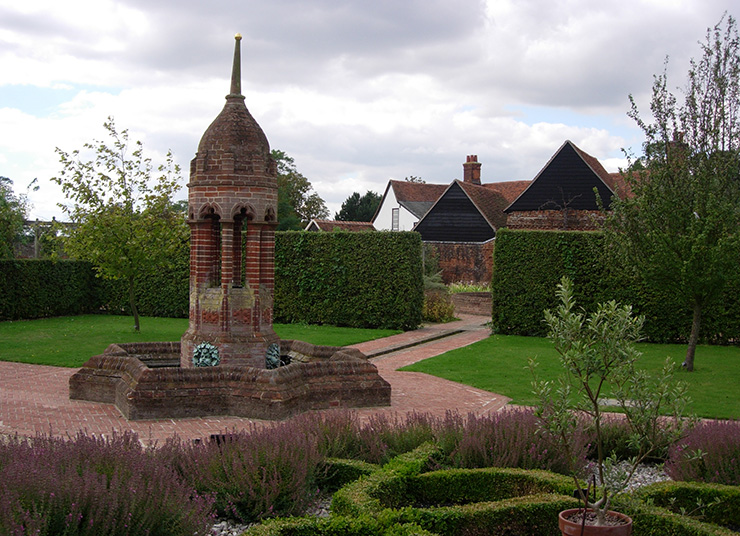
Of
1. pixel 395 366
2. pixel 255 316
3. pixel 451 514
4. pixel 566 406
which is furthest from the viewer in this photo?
pixel 395 366

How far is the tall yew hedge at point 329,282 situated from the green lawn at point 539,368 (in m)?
3.56

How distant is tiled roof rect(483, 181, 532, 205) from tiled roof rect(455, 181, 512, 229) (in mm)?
2027

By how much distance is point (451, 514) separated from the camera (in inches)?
211

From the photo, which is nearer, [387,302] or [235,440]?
[235,440]

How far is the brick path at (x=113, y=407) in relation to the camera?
8875 mm

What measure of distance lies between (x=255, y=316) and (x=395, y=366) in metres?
4.97

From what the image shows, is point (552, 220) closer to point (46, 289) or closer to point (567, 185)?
Result: point (567, 185)

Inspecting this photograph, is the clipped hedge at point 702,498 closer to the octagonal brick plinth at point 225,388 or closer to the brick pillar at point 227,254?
the octagonal brick plinth at point 225,388

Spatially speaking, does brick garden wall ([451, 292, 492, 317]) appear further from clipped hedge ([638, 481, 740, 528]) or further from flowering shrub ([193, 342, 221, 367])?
clipped hedge ([638, 481, 740, 528])

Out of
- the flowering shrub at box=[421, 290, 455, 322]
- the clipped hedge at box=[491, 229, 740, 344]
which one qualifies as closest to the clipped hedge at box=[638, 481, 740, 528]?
the clipped hedge at box=[491, 229, 740, 344]

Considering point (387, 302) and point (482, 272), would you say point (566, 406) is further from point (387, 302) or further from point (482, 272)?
point (482, 272)

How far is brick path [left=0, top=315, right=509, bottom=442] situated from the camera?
8.88 m

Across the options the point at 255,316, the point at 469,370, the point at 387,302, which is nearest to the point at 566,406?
the point at 255,316

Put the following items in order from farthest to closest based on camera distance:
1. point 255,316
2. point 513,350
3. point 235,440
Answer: point 513,350
point 255,316
point 235,440
